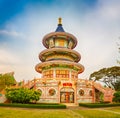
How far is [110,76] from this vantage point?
235 ft

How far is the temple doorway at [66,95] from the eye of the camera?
142 feet

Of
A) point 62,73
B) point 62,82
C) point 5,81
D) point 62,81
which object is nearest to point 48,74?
point 62,73

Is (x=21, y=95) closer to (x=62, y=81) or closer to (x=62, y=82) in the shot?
(x=62, y=82)

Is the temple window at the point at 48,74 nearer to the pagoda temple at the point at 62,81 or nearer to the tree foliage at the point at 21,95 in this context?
the pagoda temple at the point at 62,81

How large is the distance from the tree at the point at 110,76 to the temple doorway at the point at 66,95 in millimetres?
31766

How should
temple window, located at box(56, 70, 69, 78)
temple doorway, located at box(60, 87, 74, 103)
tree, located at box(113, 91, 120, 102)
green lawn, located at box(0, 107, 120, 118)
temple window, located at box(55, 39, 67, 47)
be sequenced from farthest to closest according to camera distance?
temple window, located at box(55, 39, 67, 47)
temple window, located at box(56, 70, 69, 78)
temple doorway, located at box(60, 87, 74, 103)
tree, located at box(113, 91, 120, 102)
green lawn, located at box(0, 107, 120, 118)

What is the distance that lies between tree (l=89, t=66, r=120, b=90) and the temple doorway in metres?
31.8

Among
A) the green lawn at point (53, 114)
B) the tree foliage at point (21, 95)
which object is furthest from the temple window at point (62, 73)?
the green lawn at point (53, 114)

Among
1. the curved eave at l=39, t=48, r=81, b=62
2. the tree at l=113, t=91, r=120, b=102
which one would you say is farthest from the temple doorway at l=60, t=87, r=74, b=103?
the curved eave at l=39, t=48, r=81, b=62

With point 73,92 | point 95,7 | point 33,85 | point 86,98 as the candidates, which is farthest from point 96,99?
point 95,7

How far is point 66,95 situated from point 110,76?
34.0 meters

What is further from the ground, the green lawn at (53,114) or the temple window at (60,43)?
the temple window at (60,43)

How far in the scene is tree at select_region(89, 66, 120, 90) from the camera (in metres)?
69.6

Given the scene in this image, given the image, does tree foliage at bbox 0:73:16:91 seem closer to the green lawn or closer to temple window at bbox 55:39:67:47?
temple window at bbox 55:39:67:47
